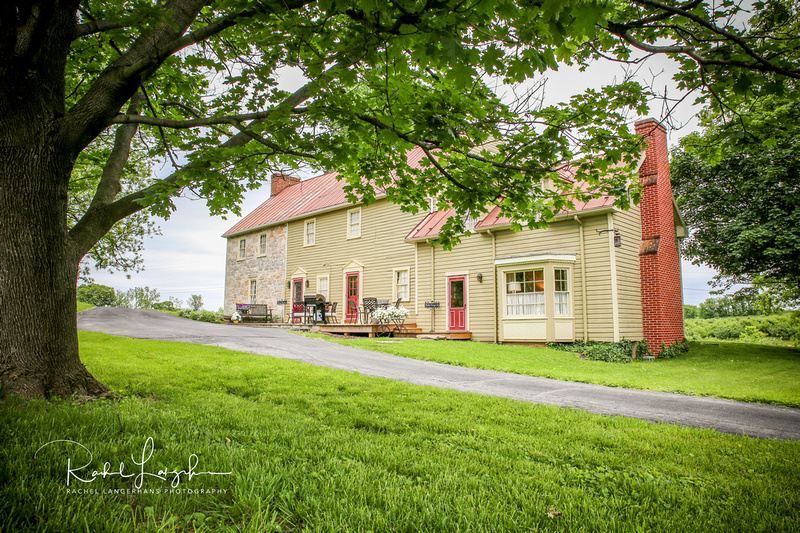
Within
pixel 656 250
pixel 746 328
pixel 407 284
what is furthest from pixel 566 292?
pixel 746 328

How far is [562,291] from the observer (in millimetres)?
14484

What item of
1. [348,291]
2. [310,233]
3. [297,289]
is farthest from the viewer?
[297,289]

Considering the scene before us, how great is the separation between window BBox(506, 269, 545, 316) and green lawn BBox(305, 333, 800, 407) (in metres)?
1.64

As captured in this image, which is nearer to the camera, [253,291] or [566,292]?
[566,292]

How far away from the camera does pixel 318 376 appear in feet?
23.0

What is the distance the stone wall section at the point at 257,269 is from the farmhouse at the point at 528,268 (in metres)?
3.02

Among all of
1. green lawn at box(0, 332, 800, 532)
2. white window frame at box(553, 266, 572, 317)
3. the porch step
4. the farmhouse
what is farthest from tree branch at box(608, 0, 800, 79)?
the porch step

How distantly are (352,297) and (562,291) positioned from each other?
988 cm

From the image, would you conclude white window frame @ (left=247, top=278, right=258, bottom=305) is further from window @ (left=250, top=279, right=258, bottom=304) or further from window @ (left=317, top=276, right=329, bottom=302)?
window @ (left=317, top=276, right=329, bottom=302)

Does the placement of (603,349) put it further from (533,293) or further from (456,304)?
(456,304)

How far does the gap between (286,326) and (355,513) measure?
62.8ft

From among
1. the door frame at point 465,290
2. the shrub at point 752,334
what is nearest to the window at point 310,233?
the door frame at point 465,290

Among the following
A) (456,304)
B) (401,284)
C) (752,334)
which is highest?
(401,284)

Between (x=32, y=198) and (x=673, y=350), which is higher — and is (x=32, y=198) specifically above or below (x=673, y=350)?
above
